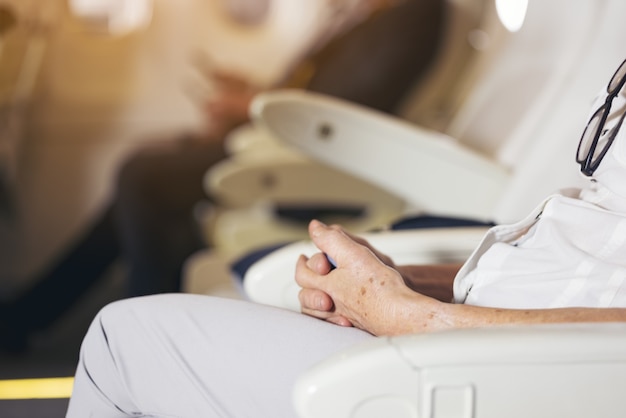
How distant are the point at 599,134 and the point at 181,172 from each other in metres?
1.84

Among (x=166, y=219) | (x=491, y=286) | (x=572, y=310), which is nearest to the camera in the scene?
(x=572, y=310)

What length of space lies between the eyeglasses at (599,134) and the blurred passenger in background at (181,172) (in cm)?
124

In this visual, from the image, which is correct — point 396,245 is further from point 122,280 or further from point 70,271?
point 122,280

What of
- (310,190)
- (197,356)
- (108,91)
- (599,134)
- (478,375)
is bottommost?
(108,91)

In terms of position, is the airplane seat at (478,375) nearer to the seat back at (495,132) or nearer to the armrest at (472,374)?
the armrest at (472,374)

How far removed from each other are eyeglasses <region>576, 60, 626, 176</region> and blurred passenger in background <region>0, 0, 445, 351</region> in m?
1.24

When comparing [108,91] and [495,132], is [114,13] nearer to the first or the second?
[108,91]

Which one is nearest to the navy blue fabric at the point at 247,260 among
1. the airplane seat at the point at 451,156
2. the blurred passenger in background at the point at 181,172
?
the airplane seat at the point at 451,156

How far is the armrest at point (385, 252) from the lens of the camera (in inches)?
45.8

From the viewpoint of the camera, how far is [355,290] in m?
0.89

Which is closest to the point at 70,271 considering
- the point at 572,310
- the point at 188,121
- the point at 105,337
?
the point at 188,121

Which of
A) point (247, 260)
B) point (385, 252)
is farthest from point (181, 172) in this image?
point (385, 252)

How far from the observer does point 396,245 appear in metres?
1.16

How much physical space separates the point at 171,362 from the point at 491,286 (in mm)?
287
